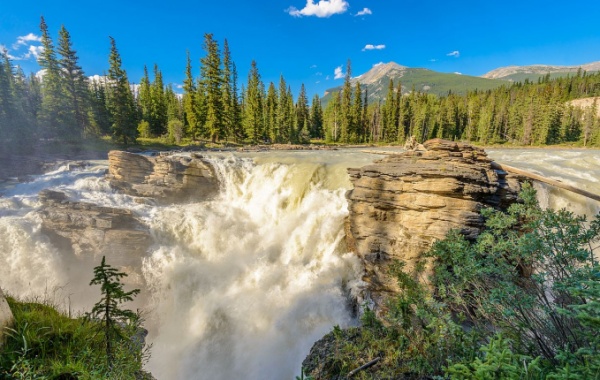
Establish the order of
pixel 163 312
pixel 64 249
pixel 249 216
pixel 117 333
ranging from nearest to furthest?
1. pixel 117 333
2. pixel 163 312
3. pixel 64 249
4. pixel 249 216

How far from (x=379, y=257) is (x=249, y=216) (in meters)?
9.26

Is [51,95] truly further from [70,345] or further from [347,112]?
[347,112]

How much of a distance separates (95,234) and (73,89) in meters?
33.7

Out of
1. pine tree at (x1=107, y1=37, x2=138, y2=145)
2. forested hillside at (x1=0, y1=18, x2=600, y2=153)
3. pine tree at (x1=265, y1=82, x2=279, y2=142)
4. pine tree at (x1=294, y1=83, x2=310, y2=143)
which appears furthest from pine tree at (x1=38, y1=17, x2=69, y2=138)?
pine tree at (x1=294, y1=83, x2=310, y2=143)

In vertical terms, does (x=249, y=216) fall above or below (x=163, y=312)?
→ above

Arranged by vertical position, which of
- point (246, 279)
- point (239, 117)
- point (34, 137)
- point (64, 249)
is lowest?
point (246, 279)

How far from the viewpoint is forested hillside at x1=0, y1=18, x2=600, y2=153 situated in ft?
115

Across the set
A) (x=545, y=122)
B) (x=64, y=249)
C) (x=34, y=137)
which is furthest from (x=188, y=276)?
(x=545, y=122)

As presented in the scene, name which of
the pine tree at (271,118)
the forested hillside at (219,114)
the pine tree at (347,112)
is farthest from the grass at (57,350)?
the pine tree at (347,112)

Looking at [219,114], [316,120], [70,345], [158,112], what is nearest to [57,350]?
[70,345]

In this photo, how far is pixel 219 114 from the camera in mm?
42500

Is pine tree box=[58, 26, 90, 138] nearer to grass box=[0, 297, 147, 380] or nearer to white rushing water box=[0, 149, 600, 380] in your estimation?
white rushing water box=[0, 149, 600, 380]

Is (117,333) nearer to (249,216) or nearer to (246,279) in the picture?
(246,279)

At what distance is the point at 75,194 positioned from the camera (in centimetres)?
1839
